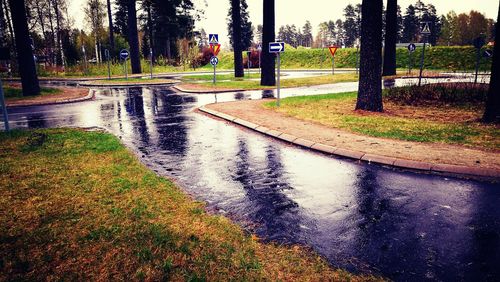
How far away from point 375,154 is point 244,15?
7554 centimetres

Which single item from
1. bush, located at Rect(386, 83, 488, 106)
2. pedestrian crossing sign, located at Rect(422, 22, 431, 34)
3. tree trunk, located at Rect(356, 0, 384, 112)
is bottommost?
bush, located at Rect(386, 83, 488, 106)

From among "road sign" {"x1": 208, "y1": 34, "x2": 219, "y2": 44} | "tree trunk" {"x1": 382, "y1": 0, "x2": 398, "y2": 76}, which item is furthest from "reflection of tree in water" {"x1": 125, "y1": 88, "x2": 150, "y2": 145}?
"tree trunk" {"x1": 382, "y1": 0, "x2": 398, "y2": 76}

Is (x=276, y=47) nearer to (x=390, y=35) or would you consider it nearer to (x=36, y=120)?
(x=36, y=120)

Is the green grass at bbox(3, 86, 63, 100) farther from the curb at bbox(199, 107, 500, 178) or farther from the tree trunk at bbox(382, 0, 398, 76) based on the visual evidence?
the tree trunk at bbox(382, 0, 398, 76)

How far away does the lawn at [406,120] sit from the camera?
7309mm

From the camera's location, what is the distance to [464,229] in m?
3.51

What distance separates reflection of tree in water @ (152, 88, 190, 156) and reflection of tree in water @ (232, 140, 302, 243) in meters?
1.65

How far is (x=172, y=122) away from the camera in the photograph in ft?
32.6

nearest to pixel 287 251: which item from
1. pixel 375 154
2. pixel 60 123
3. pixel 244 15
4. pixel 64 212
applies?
pixel 64 212

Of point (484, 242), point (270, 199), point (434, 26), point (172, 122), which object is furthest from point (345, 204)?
point (434, 26)

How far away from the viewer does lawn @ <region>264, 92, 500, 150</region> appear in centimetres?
731

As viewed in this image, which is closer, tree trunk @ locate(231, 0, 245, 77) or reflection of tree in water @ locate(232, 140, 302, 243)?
reflection of tree in water @ locate(232, 140, 302, 243)

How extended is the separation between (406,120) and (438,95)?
13.7 feet

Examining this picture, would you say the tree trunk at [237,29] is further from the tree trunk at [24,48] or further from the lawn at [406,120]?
the lawn at [406,120]
